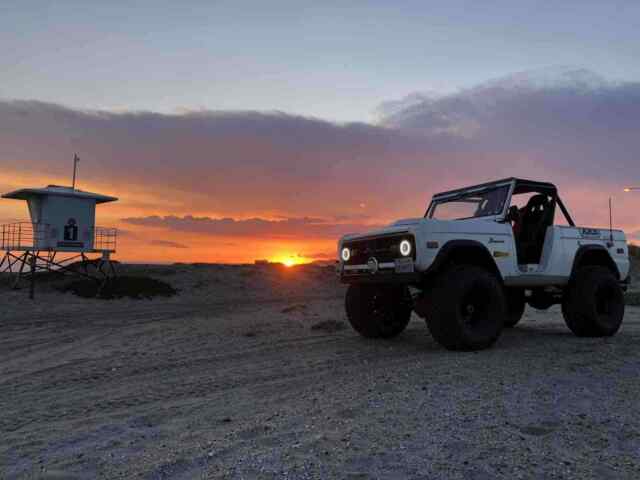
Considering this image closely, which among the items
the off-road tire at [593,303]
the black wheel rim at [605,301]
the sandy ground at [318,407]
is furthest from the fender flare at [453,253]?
→ the black wheel rim at [605,301]

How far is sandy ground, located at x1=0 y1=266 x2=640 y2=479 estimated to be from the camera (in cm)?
351

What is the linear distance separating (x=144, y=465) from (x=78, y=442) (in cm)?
91

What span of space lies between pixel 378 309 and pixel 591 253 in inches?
166

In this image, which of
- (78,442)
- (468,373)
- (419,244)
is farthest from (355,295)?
(78,442)

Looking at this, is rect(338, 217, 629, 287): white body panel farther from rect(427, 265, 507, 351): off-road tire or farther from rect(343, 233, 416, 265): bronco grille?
rect(427, 265, 507, 351): off-road tire

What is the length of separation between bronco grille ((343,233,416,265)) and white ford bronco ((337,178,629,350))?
0.02 metres

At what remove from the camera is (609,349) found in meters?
7.66

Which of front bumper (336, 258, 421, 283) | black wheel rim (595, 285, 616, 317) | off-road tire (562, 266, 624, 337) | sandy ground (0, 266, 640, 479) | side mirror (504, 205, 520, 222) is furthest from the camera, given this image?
black wheel rim (595, 285, 616, 317)

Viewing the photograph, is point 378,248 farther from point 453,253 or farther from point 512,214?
point 512,214

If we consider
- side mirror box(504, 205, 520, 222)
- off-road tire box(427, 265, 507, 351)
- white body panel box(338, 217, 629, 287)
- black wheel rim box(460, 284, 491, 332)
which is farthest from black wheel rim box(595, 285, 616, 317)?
black wheel rim box(460, 284, 491, 332)

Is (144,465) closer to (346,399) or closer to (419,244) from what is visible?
(346,399)

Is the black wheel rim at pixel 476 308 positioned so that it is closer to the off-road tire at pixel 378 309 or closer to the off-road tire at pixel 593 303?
the off-road tire at pixel 378 309

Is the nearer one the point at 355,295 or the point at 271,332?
the point at 355,295

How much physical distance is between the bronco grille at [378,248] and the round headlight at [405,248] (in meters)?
0.04
